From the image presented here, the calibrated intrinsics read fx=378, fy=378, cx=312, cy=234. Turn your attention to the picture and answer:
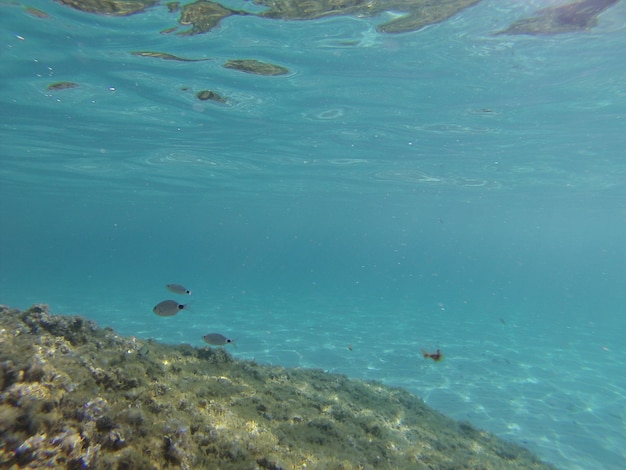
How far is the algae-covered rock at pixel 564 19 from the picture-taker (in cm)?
1021

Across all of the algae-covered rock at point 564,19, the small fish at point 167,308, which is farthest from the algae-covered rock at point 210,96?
the small fish at point 167,308

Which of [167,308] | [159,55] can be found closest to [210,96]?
[159,55]

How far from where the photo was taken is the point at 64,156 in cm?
2800

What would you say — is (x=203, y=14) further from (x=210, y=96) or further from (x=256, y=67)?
(x=210, y=96)

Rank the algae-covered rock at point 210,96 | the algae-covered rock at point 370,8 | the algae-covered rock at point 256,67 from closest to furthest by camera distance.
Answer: the algae-covered rock at point 370,8 → the algae-covered rock at point 256,67 → the algae-covered rock at point 210,96

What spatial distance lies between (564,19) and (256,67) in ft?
32.4

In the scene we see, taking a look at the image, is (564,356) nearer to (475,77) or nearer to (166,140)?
(475,77)

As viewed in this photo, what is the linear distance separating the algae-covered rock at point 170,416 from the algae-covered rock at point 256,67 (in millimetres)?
10393

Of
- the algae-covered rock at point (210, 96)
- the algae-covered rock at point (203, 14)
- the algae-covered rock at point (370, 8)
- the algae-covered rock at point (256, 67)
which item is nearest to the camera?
the algae-covered rock at point (370, 8)

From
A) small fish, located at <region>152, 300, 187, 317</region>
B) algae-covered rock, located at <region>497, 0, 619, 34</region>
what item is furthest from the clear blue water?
small fish, located at <region>152, 300, 187, 317</region>

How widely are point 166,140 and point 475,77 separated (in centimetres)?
1798

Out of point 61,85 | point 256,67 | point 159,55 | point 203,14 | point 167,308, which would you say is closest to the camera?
point 167,308

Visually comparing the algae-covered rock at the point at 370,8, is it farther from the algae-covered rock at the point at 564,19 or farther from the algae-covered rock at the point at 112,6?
the algae-covered rock at the point at 112,6

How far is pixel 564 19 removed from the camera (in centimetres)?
1084
